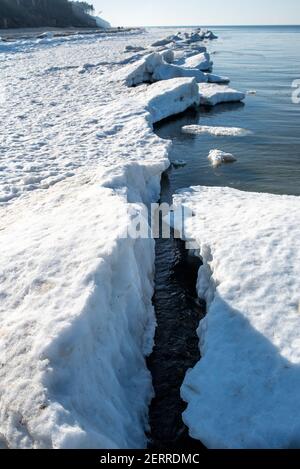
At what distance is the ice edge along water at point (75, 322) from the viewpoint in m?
4.57

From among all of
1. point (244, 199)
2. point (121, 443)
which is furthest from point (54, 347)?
point (244, 199)

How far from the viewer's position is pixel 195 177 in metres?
15.1

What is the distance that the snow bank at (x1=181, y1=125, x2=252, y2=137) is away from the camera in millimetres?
20312

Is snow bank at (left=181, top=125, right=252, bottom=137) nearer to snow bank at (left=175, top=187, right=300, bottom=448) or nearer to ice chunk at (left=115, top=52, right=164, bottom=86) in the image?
ice chunk at (left=115, top=52, right=164, bottom=86)

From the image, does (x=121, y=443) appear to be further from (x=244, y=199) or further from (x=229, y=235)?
(x=244, y=199)

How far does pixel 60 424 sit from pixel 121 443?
37.7 inches

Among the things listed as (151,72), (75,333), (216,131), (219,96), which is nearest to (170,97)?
(216,131)

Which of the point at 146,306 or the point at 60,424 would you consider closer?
the point at 60,424

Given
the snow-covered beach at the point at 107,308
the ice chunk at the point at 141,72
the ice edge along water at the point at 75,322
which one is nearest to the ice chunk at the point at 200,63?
the ice chunk at the point at 141,72

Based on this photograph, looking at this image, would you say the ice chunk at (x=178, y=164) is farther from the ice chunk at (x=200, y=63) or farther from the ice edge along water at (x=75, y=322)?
the ice chunk at (x=200, y=63)

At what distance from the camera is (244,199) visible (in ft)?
40.1

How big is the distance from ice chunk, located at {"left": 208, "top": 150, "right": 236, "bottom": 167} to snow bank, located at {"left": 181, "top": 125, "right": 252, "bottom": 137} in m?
3.88

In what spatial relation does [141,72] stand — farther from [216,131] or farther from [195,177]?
[195,177]

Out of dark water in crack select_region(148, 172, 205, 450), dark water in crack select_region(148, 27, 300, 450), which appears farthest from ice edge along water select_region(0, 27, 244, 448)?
dark water in crack select_region(148, 27, 300, 450)
